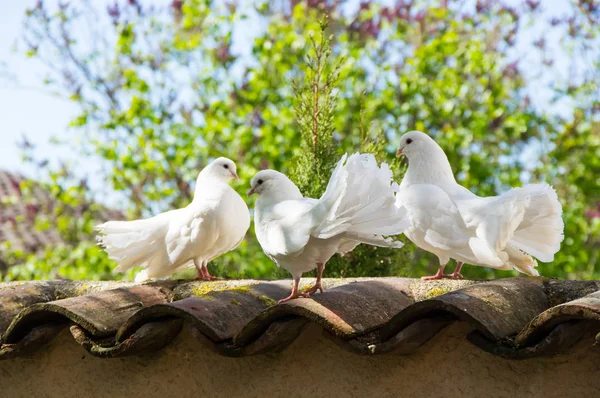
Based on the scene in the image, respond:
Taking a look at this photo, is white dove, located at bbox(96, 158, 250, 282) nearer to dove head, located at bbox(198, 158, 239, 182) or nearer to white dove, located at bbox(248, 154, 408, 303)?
dove head, located at bbox(198, 158, 239, 182)

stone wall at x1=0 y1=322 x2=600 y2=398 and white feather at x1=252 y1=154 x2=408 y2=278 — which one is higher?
white feather at x1=252 y1=154 x2=408 y2=278

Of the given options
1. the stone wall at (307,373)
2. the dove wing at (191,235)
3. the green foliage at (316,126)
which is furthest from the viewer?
the green foliage at (316,126)

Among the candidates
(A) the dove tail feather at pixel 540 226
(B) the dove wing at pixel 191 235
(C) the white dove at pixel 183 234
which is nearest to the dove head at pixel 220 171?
(C) the white dove at pixel 183 234

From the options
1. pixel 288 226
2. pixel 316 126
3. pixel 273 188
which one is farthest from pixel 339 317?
pixel 316 126

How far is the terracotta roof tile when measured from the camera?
2391mm

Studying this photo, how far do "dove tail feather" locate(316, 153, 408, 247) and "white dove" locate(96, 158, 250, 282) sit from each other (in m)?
1.41

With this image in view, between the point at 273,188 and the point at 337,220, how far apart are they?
0.62 metres

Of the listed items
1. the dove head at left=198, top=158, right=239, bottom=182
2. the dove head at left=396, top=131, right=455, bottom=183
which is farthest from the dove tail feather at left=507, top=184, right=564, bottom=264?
the dove head at left=198, top=158, right=239, bottom=182

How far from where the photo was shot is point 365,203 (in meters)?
2.87

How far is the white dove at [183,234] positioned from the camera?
421 cm

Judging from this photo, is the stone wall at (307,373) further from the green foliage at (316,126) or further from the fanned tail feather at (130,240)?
the green foliage at (316,126)

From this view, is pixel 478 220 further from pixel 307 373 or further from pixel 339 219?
pixel 307 373

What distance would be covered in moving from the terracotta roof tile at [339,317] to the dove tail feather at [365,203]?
248mm

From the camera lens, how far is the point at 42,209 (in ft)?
34.6
